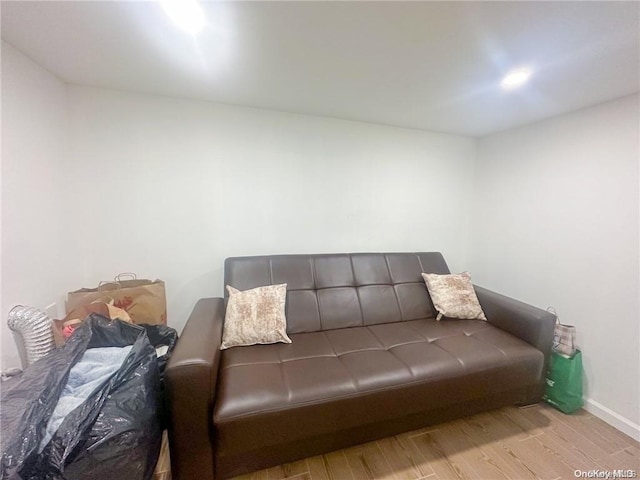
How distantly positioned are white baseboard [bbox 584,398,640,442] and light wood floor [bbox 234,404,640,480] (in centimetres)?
4

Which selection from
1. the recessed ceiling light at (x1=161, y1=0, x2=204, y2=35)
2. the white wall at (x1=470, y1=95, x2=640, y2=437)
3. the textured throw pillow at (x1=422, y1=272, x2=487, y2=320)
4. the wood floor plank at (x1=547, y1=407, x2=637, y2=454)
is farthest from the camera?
the textured throw pillow at (x1=422, y1=272, x2=487, y2=320)

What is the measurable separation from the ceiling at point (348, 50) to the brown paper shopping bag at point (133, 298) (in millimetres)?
1329

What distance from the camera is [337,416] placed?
123cm

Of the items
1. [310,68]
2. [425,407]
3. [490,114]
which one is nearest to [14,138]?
[310,68]

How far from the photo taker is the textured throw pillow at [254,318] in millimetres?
1603

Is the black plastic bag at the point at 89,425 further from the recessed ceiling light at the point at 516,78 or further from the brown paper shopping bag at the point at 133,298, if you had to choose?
the recessed ceiling light at the point at 516,78

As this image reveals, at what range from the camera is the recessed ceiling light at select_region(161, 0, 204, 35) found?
101 centimetres

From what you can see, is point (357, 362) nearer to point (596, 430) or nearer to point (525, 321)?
point (525, 321)

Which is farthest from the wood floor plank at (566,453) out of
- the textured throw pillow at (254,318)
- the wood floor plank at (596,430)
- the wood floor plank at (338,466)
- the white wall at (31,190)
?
the white wall at (31,190)

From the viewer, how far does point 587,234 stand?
6.04 feet

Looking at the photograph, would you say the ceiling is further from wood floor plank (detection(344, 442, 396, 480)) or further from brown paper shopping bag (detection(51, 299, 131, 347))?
wood floor plank (detection(344, 442, 396, 480))

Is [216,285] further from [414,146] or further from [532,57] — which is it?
[532,57]

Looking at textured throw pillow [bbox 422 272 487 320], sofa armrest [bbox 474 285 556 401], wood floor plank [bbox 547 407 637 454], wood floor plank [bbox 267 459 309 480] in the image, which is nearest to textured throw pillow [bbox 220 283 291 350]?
wood floor plank [bbox 267 459 309 480]

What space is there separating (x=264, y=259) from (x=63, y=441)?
4.42 feet
